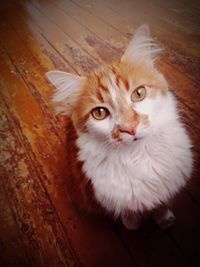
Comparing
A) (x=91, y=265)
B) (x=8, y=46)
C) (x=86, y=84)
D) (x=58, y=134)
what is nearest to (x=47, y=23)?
(x=8, y=46)

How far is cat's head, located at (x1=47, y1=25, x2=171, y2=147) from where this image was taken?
0.73 m

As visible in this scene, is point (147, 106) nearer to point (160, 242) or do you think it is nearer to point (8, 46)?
point (160, 242)

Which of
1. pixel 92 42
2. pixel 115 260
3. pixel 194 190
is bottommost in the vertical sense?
pixel 115 260

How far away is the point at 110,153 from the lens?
2.73 feet

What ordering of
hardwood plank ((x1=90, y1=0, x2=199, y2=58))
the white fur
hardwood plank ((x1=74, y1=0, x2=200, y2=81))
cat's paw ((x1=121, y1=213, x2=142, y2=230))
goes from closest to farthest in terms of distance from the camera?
the white fur → cat's paw ((x1=121, y1=213, x2=142, y2=230)) → hardwood plank ((x1=74, y1=0, x2=200, y2=81)) → hardwood plank ((x1=90, y1=0, x2=199, y2=58))

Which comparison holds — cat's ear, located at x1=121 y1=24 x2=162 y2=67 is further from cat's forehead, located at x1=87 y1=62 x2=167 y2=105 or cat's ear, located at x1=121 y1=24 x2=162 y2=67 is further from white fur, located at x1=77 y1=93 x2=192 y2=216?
white fur, located at x1=77 y1=93 x2=192 y2=216

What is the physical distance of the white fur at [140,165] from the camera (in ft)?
2.72

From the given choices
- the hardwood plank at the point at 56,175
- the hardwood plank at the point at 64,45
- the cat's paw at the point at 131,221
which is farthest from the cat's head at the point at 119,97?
the hardwood plank at the point at 64,45

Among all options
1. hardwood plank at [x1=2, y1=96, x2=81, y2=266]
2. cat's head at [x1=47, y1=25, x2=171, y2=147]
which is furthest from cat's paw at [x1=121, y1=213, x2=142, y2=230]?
cat's head at [x1=47, y1=25, x2=171, y2=147]

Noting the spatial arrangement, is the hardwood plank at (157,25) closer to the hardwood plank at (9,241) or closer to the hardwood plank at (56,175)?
the hardwood plank at (56,175)

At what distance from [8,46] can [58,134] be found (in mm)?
1313

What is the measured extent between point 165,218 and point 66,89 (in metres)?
0.65

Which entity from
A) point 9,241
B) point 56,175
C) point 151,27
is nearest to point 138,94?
point 56,175

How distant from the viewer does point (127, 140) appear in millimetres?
729
